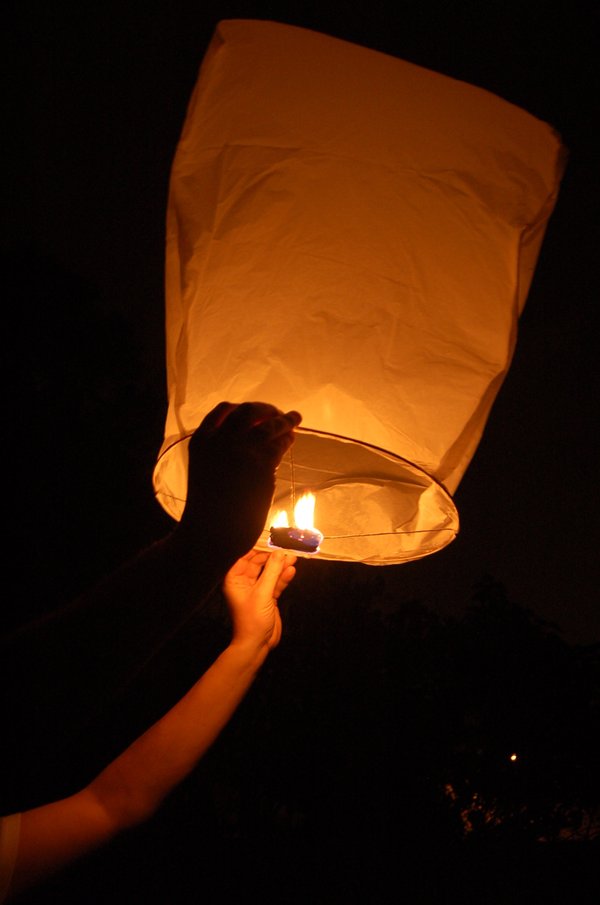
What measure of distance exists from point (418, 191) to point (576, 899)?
28.5 feet

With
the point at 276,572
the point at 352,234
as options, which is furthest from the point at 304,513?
the point at 352,234

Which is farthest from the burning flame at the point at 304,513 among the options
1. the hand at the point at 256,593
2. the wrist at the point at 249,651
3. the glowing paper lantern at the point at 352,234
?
the wrist at the point at 249,651

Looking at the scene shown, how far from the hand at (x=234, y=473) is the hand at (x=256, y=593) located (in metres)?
0.80

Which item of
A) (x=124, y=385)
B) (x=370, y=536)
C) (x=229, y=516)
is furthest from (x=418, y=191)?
(x=124, y=385)

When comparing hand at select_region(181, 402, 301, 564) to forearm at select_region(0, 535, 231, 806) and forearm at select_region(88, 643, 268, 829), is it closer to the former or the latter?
forearm at select_region(0, 535, 231, 806)

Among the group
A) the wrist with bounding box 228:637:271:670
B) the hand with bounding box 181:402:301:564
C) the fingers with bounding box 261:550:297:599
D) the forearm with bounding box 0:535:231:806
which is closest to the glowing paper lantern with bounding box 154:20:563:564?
the hand with bounding box 181:402:301:564

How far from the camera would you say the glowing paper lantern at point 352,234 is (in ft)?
3.09

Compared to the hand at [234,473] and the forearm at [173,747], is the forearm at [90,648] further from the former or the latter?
the forearm at [173,747]

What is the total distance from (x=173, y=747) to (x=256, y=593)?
0.45m

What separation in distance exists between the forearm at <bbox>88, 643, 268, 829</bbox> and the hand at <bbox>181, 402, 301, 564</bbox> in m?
0.95

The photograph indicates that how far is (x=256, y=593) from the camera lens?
1506mm

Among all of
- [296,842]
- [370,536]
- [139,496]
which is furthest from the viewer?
[296,842]

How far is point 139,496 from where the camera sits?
471cm

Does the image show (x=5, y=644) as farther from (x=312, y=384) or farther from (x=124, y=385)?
(x=124, y=385)
